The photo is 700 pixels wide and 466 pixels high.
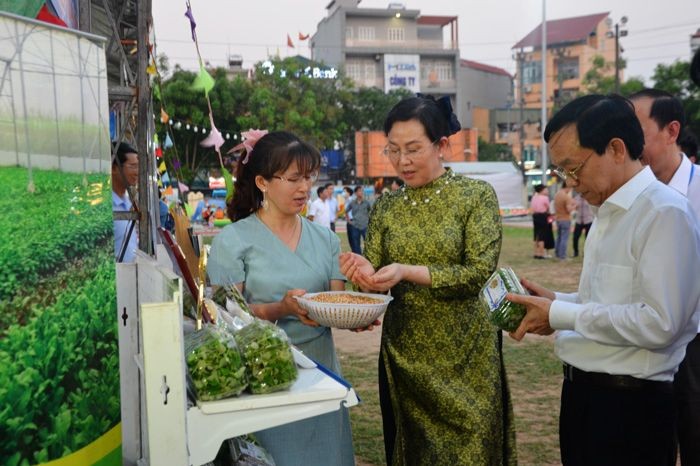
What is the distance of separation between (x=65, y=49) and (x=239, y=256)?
1.23 meters

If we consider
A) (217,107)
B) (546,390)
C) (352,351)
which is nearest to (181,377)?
(546,390)

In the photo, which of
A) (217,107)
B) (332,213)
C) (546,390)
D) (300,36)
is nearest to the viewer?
(546,390)

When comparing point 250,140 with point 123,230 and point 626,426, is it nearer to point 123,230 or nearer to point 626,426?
point 626,426

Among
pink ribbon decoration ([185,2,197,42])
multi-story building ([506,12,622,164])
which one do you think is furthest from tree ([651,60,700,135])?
multi-story building ([506,12,622,164])

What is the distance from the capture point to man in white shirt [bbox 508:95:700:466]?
1.96 m

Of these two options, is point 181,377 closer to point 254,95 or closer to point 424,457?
point 424,457

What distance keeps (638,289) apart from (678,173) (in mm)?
934

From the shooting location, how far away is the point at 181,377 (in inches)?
63.7

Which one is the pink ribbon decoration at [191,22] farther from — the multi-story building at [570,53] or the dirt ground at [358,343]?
the multi-story building at [570,53]

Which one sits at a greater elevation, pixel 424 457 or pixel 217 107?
pixel 217 107

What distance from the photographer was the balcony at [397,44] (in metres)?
54.4

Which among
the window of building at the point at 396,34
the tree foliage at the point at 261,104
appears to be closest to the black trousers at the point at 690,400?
the tree foliage at the point at 261,104

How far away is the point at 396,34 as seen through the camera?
56969mm

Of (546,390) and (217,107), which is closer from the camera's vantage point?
(546,390)
